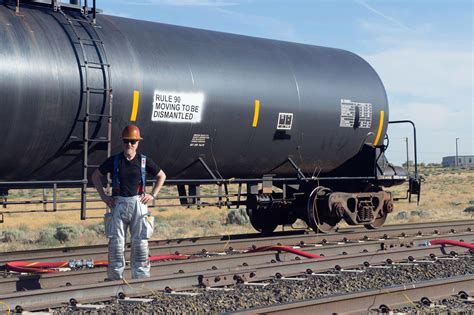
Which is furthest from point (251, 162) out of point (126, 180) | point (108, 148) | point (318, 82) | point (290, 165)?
point (126, 180)

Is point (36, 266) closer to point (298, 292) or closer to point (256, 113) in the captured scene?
point (298, 292)

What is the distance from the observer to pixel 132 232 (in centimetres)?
859

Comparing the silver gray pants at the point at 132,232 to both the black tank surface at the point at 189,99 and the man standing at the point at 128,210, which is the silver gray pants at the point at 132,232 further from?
the black tank surface at the point at 189,99

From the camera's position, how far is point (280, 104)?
1379cm

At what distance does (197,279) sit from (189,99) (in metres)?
4.47

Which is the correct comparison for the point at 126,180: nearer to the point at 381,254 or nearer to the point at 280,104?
the point at 381,254

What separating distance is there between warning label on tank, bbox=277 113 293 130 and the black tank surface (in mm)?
33

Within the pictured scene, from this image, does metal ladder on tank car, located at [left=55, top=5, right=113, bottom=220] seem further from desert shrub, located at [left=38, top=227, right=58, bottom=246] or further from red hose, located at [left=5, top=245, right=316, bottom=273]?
desert shrub, located at [left=38, top=227, right=58, bottom=246]

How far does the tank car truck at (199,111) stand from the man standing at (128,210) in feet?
8.06

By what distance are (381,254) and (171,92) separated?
14.5 feet

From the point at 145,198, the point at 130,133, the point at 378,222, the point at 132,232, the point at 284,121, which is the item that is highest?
the point at 284,121

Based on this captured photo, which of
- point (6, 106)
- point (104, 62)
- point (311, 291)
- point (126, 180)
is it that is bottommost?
point (311, 291)

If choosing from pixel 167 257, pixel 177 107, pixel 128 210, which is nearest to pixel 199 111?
pixel 177 107

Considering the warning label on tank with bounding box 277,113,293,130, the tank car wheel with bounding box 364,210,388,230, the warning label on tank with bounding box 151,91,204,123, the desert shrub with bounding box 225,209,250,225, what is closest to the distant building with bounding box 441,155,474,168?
the desert shrub with bounding box 225,209,250,225
